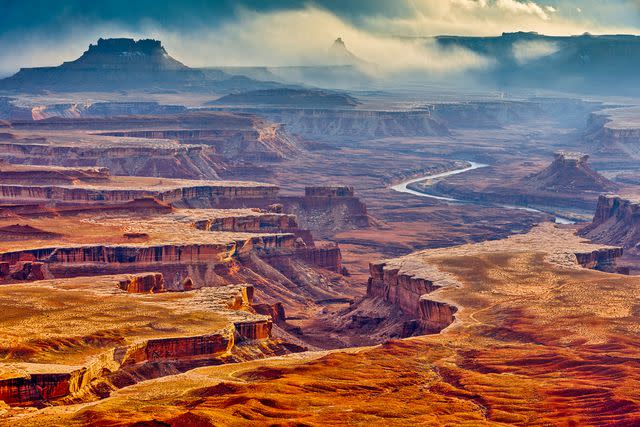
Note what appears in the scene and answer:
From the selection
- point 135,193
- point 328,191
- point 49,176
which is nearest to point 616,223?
point 328,191

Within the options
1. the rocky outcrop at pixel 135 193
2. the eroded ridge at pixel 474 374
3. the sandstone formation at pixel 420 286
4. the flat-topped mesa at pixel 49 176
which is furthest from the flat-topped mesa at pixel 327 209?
the eroded ridge at pixel 474 374

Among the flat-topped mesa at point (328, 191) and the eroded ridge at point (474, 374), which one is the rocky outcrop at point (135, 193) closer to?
the flat-topped mesa at point (328, 191)

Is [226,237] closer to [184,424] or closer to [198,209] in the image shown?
[198,209]


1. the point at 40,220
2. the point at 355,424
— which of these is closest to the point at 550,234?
the point at 40,220

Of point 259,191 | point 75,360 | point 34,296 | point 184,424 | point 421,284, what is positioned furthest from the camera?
point 259,191

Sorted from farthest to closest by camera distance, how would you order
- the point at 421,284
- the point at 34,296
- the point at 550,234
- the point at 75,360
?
1. the point at 550,234
2. the point at 421,284
3. the point at 34,296
4. the point at 75,360

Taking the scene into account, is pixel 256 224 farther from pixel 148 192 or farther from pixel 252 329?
pixel 252 329

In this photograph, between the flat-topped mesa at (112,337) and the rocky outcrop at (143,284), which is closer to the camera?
the flat-topped mesa at (112,337)

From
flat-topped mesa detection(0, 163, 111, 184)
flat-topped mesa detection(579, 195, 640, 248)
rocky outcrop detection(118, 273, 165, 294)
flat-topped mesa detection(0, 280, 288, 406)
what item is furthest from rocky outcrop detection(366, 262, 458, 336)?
flat-topped mesa detection(0, 163, 111, 184)
